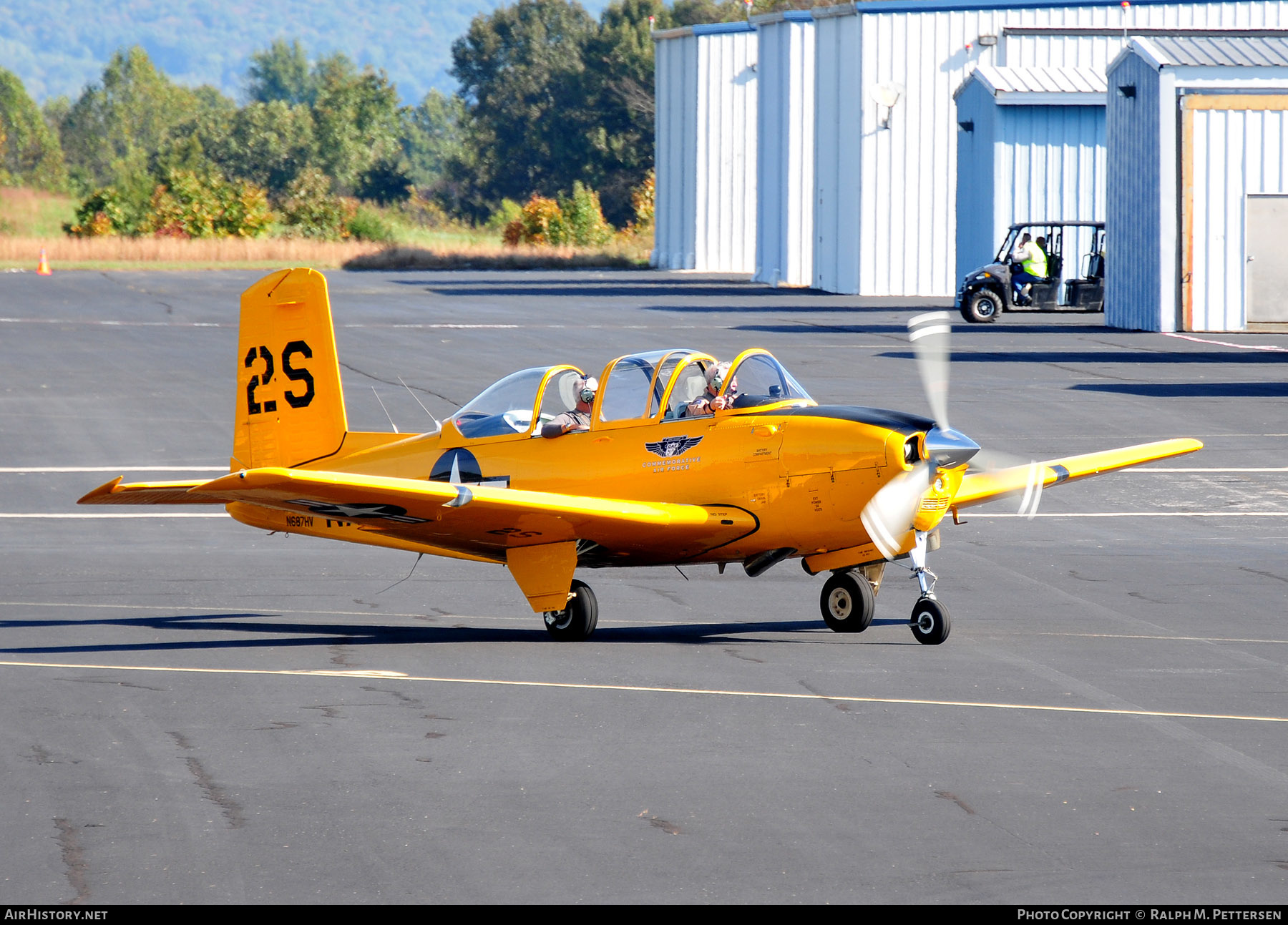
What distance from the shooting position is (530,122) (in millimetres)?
122125

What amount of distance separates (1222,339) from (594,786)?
31.6 meters

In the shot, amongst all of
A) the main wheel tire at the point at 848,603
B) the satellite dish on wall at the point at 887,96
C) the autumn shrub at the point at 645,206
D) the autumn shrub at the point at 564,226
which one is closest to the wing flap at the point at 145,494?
the main wheel tire at the point at 848,603

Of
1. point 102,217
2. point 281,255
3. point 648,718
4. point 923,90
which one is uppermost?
point 923,90

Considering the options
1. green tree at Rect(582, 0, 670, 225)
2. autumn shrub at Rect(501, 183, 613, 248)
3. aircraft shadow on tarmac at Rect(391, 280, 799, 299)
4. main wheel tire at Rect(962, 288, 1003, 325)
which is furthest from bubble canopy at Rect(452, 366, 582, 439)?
green tree at Rect(582, 0, 670, 225)

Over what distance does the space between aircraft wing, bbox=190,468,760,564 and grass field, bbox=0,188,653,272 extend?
60648 mm

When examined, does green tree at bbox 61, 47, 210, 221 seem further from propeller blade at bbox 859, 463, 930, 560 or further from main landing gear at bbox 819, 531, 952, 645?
propeller blade at bbox 859, 463, 930, 560

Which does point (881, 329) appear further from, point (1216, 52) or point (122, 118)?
point (122, 118)

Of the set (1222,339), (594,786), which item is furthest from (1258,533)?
(1222,339)

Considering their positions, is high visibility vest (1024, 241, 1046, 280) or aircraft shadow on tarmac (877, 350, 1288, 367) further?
high visibility vest (1024, 241, 1046, 280)

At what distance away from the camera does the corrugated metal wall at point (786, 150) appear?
196 ft

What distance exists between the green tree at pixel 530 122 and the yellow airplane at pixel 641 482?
344 feet

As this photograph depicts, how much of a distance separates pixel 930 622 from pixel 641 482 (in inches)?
90.4

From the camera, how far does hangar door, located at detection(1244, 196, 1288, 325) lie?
3728cm

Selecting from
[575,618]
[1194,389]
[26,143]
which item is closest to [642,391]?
[575,618]
